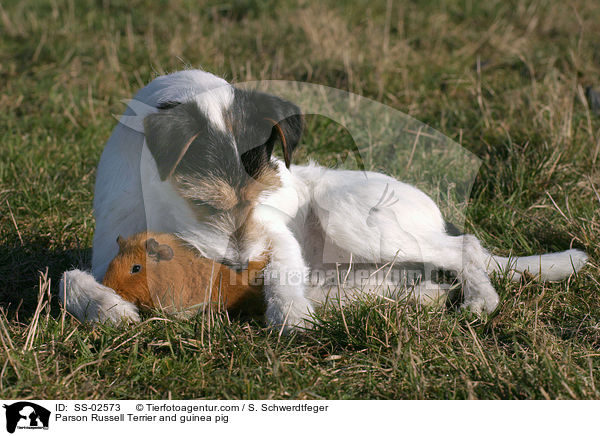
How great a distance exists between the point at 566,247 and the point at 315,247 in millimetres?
1740

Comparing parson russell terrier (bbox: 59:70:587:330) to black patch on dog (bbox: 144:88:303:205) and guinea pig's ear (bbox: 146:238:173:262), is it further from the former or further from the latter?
guinea pig's ear (bbox: 146:238:173:262)

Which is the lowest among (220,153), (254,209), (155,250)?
(155,250)

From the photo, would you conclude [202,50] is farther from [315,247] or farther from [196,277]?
[196,277]

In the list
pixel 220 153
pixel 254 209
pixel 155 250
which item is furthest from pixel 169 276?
pixel 220 153

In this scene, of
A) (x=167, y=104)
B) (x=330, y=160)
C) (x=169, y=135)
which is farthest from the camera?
(x=330, y=160)

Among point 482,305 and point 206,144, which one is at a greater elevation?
point 206,144

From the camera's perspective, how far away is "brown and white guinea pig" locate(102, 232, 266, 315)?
3102mm

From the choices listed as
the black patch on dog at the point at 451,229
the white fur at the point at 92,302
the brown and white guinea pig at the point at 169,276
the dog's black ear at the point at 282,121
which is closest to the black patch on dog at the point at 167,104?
the dog's black ear at the point at 282,121

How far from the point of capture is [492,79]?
670 cm
